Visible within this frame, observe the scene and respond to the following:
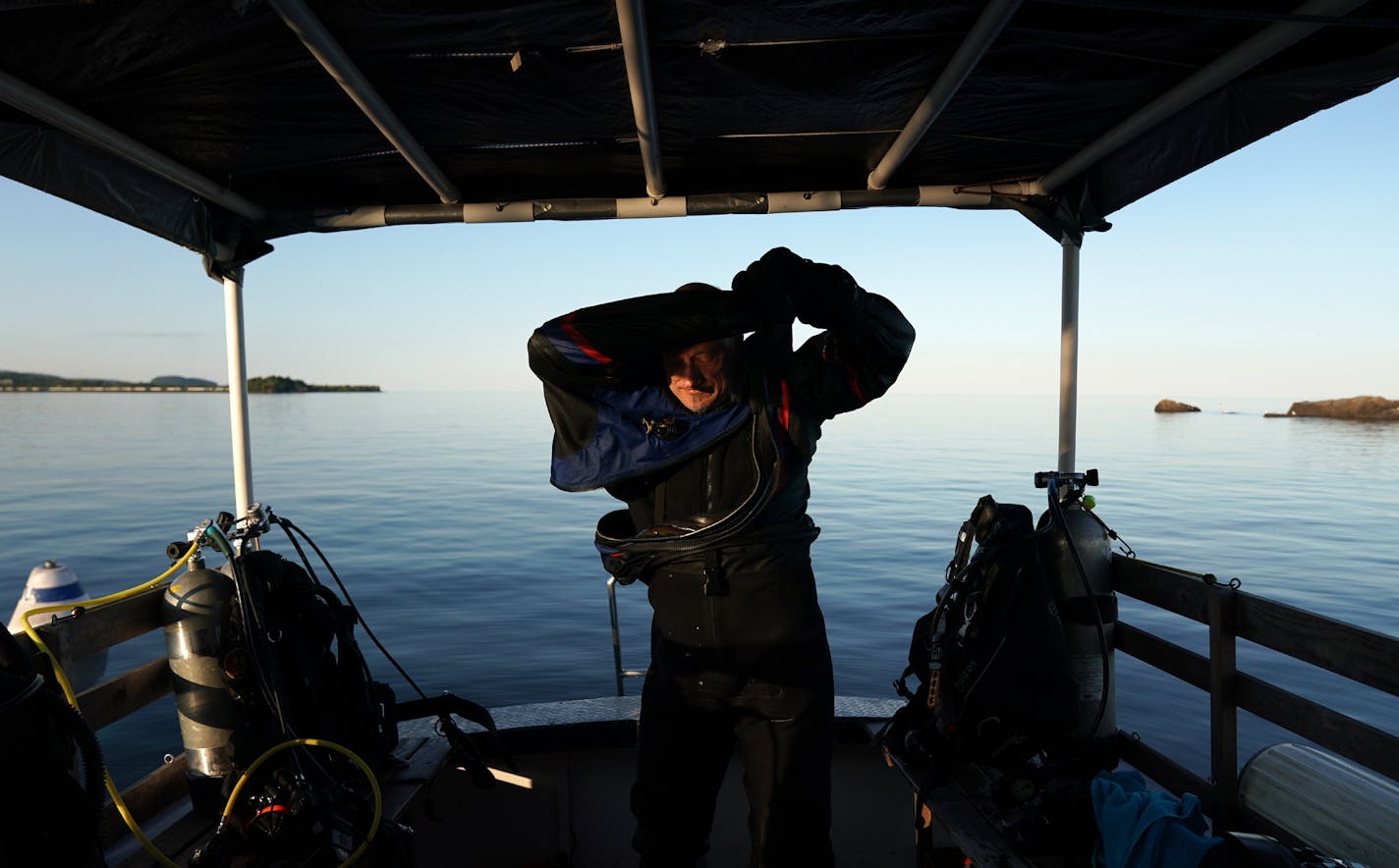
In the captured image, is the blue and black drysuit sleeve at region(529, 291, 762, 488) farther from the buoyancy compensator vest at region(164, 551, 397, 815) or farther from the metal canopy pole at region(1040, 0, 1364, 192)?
the metal canopy pole at region(1040, 0, 1364, 192)

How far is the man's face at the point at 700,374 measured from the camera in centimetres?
265

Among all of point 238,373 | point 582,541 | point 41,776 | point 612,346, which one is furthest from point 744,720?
point 582,541

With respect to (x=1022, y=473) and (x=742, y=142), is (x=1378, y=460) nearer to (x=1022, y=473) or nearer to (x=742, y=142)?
(x=1022, y=473)

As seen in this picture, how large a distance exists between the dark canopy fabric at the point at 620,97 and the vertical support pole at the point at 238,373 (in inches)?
6.1

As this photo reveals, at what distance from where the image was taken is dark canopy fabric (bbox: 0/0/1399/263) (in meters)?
2.38

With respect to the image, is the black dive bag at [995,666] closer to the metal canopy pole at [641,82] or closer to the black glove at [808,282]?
the black glove at [808,282]

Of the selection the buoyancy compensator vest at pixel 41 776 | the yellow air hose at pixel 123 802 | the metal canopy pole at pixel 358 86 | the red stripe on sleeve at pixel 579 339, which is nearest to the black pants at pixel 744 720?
Answer: the red stripe on sleeve at pixel 579 339

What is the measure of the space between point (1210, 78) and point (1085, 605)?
6.10ft

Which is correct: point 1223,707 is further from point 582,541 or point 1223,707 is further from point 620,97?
point 582,541

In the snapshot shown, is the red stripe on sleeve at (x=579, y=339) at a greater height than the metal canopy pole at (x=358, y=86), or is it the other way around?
the metal canopy pole at (x=358, y=86)

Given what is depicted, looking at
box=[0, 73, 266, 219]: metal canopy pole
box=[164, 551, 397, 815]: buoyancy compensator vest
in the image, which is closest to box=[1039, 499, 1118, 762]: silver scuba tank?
box=[164, 551, 397, 815]: buoyancy compensator vest

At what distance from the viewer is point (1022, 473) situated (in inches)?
1004

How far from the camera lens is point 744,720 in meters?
2.54

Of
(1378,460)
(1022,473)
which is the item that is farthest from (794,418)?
(1378,460)
